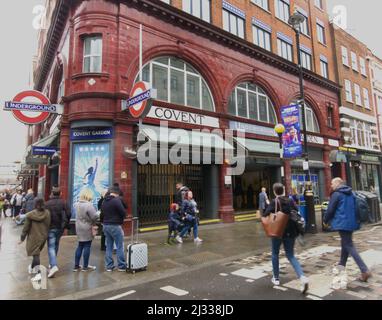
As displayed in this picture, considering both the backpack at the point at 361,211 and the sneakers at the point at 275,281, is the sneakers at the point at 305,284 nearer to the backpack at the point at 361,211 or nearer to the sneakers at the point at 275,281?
the sneakers at the point at 275,281

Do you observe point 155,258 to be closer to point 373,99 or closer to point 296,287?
point 296,287

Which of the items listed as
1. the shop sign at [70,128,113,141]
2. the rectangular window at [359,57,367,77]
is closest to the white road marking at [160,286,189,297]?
the shop sign at [70,128,113,141]

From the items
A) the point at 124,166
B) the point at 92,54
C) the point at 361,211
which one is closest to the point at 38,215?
the point at 124,166

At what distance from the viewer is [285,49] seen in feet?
67.6

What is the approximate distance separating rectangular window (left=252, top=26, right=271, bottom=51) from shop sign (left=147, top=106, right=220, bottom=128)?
7647 mm

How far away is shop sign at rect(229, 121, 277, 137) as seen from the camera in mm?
15603

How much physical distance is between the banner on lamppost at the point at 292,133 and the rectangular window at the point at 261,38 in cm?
867

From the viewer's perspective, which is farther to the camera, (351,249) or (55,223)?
(55,223)

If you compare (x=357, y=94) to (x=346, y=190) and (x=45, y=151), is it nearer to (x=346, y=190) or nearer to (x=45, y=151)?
(x=346, y=190)

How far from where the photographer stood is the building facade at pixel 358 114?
24.7m

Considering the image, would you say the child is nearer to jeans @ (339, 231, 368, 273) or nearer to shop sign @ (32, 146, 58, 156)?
jeans @ (339, 231, 368, 273)

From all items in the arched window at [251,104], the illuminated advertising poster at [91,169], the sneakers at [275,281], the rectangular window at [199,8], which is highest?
the rectangular window at [199,8]

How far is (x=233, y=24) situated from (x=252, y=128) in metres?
6.78

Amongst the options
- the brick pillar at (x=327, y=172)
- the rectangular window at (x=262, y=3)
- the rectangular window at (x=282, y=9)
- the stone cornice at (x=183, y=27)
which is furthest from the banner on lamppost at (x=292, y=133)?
the rectangular window at (x=282, y=9)
